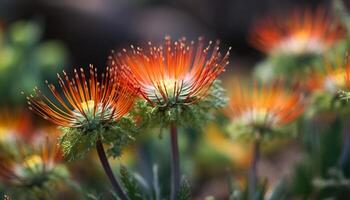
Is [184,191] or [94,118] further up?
[94,118]

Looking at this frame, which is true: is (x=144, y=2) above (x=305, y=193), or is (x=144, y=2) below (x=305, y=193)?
above

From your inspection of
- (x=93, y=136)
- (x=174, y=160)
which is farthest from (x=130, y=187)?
(x=93, y=136)

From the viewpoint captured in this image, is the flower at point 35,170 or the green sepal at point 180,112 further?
the flower at point 35,170

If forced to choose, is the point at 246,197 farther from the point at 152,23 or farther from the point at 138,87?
the point at 152,23

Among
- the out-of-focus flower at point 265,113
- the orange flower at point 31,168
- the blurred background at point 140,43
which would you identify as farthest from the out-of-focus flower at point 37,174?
the out-of-focus flower at point 265,113

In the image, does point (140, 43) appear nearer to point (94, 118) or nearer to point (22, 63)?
point (22, 63)

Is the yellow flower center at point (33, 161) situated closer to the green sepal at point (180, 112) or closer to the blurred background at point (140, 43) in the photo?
the blurred background at point (140, 43)

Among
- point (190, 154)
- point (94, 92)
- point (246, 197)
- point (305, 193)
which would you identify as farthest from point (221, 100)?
point (190, 154)

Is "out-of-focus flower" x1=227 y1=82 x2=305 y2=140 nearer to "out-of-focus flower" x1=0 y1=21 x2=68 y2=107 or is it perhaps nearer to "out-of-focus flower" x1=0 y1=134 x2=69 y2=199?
"out-of-focus flower" x1=0 y1=134 x2=69 y2=199
